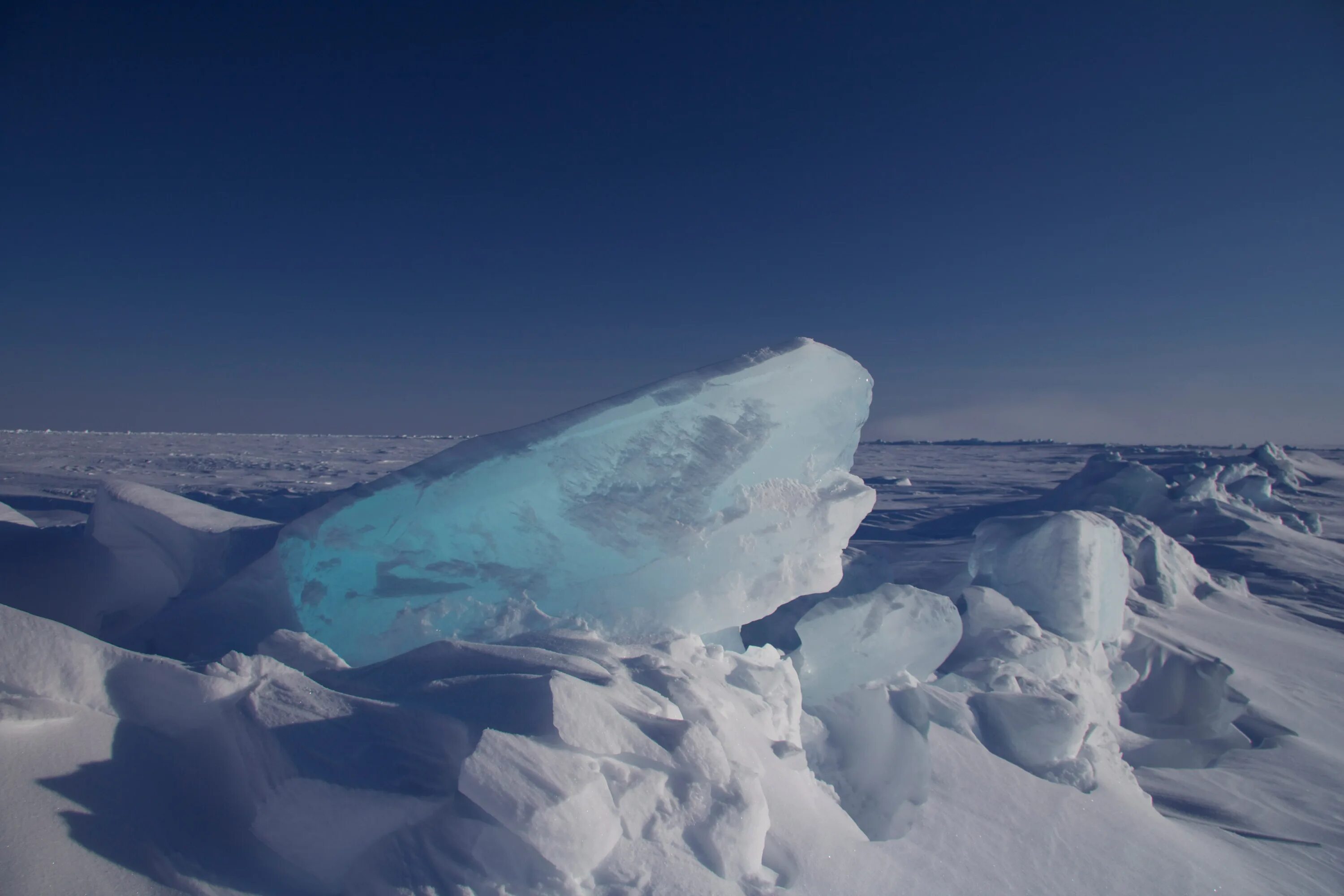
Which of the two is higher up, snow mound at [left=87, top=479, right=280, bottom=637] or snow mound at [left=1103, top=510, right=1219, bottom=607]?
snow mound at [left=87, top=479, right=280, bottom=637]

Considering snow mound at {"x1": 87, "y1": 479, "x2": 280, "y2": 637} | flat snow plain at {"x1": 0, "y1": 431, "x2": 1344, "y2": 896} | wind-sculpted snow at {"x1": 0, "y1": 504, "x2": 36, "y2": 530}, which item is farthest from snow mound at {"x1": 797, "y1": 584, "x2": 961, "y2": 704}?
wind-sculpted snow at {"x1": 0, "y1": 504, "x2": 36, "y2": 530}

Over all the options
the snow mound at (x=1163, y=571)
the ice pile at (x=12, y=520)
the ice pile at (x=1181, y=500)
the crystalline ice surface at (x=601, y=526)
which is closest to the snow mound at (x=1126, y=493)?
the ice pile at (x=1181, y=500)

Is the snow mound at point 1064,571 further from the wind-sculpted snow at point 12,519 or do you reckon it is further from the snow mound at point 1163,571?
the wind-sculpted snow at point 12,519

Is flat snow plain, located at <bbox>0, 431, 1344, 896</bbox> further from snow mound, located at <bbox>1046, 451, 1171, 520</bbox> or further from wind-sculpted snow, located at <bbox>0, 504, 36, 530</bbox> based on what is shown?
wind-sculpted snow, located at <bbox>0, 504, 36, 530</bbox>

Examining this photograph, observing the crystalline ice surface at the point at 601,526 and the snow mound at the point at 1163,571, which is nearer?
the crystalline ice surface at the point at 601,526

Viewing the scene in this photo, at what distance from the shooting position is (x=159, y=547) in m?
3.11

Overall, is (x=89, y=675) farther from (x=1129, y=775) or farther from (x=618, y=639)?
(x=1129, y=775)

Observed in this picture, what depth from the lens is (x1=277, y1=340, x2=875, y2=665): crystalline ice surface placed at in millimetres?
2480

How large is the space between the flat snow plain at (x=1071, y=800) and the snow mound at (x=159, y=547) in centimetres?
139

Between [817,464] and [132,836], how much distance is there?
235cm

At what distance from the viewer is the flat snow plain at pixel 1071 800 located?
1.32 m

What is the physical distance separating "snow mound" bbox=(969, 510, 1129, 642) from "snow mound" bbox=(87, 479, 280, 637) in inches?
162

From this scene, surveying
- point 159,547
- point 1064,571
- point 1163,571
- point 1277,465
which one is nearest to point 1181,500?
point 1163,571

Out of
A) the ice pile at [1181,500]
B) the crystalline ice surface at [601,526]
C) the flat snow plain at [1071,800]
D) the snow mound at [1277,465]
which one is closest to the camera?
the flat snow plain at [1071,800]
